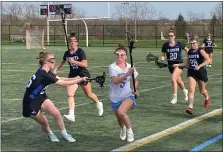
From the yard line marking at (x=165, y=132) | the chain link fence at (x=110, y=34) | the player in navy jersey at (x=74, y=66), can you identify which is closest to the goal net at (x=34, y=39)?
the chain link fence at (x=110, y=34)

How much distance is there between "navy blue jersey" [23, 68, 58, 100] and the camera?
7.03 metres

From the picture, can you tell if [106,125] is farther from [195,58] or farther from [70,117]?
[195,58]

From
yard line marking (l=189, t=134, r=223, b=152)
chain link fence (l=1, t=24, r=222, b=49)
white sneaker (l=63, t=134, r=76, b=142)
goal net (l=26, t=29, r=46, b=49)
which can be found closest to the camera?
yard line marking (l=189, t=134, r=223, b=152)

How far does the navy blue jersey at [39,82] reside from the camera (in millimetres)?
7031

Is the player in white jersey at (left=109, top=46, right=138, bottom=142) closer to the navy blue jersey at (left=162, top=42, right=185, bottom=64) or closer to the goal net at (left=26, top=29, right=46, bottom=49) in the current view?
the navy blue jersey at (left=162, top=42, right=185, bottom=64)

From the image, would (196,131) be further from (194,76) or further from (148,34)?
(148,34)

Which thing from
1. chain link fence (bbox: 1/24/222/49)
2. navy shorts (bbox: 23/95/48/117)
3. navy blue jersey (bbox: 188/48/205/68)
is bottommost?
navy shorts (bbox: 23/95/48/117)

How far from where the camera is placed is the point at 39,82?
704cm

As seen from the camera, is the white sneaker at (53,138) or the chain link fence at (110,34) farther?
the chain link fence at (110,34)

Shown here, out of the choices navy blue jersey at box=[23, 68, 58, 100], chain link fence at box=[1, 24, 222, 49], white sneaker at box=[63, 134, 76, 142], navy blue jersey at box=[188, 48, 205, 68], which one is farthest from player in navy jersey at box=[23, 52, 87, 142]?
chain link fence at box=[1, 24, 222, 49]

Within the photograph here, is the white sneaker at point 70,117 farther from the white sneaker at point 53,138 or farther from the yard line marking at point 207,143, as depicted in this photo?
the yard line marking at point 207,143

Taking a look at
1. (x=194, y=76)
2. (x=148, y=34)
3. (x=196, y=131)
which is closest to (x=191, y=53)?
(x=194, y=76)

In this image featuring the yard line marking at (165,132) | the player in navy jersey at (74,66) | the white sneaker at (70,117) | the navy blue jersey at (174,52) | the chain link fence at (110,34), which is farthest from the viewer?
the chain link fence at (110,34)

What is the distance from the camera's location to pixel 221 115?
9.68 meters
